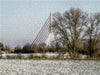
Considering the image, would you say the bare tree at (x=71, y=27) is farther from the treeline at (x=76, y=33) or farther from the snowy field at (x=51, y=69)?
the snowy field at (x=51, y=69)

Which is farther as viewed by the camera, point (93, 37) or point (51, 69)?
point (93, 37)

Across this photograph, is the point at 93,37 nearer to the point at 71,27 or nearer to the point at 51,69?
the point at 71,27

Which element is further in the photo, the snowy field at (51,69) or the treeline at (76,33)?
the treeline at (76,33)

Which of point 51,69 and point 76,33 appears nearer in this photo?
point 51,69

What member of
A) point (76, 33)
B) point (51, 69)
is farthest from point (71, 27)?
point (51, 69)

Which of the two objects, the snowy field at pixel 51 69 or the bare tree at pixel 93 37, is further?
the bare tree at pixel 93 37

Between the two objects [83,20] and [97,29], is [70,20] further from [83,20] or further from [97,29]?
[97,29]

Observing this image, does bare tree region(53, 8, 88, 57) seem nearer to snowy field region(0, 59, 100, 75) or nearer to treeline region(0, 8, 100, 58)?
treeline region(0, 8, 100, 58)

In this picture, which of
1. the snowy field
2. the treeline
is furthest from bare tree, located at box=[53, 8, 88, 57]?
the snowy field

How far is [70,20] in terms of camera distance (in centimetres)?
1936

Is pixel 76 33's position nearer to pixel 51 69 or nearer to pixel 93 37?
pixel 93 37

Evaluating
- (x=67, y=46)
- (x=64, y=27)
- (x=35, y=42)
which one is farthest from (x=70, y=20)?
(x=35, y=42)

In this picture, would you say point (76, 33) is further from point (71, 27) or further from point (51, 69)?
point (51, 69)

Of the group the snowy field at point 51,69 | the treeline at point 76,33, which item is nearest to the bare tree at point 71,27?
the treeline at point 76,33
